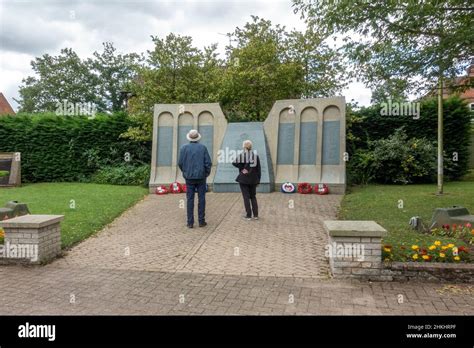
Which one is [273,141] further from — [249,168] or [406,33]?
[406,33]

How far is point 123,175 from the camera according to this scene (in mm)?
16141

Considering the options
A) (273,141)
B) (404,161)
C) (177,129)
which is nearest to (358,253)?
(273,141)

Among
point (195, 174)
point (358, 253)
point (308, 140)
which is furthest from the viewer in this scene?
point (308, 140)

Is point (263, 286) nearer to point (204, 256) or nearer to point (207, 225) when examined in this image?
point (204, 256)

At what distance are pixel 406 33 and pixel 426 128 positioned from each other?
10.2 metres

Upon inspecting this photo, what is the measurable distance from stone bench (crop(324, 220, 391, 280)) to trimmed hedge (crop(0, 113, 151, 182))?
13494mm

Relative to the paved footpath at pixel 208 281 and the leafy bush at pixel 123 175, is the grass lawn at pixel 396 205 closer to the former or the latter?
the paved footpath at pixel 208 281

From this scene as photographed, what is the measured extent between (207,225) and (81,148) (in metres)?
11.6

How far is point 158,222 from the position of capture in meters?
8.67

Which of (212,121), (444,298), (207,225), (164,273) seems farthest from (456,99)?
(164,273)

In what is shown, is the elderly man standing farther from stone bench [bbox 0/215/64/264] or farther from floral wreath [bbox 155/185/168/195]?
floral wreath [bbox 155/185/168/195]

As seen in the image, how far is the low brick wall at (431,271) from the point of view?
15.8ft

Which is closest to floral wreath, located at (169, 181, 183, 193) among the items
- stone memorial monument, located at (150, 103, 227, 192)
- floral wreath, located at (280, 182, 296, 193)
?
stone memorial monument, located at (150, 103, 227, 192)

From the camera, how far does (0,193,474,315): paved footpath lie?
4.15 m
